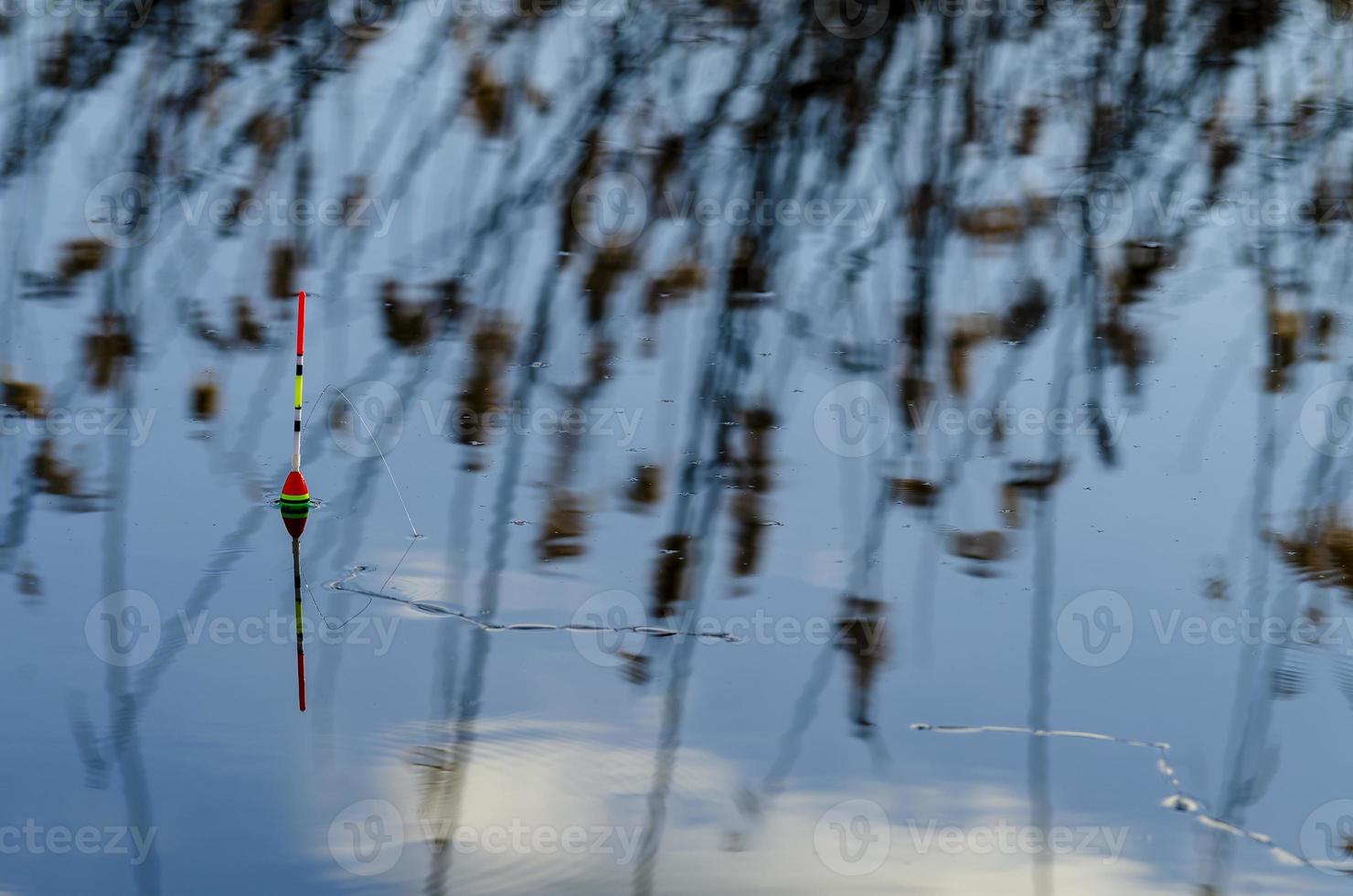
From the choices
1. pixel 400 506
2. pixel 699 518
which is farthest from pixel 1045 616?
pixel 400 506

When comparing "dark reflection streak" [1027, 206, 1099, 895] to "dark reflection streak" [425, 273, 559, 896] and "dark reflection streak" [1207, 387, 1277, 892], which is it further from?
"dark reflection streak" [425, 273, 559, 896]

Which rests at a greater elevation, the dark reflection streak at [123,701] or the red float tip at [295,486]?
the red float tip at [295,486]

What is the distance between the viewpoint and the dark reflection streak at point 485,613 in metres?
2.18

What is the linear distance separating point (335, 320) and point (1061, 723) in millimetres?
2054

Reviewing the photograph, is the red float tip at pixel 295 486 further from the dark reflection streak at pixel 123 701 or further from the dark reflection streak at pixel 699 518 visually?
the dark reflection streak at pixel 699 518

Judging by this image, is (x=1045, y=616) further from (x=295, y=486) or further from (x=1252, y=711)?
(x=295, y=486)

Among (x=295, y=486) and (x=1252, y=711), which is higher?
(x=295, y=486)

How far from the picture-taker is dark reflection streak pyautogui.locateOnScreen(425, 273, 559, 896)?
2.18 meters

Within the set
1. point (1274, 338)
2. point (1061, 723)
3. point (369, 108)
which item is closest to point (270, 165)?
point (369, 108)

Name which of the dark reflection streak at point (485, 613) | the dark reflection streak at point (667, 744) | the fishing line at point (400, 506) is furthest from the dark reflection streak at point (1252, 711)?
the fishing line at point (400, 506)

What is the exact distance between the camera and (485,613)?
2.75 m

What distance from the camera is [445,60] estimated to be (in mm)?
5727

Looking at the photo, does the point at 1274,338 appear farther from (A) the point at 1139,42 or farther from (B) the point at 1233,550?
(A) the point at 1139,42

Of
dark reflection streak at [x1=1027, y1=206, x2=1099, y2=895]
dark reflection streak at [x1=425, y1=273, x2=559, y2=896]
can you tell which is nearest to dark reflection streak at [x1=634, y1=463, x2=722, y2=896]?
dark reflection streak at [x1=425, y1=273, x2=559, y2=896]
